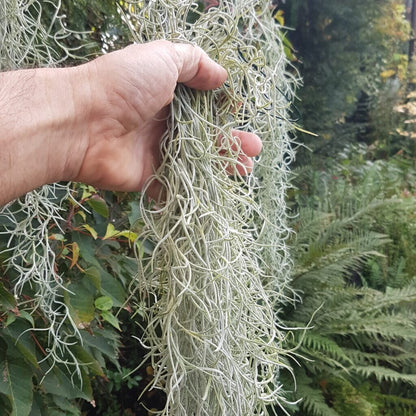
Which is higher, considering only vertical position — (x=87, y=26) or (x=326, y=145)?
(x=87, y=26)

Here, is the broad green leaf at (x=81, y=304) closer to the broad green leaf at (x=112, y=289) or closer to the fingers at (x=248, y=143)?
the broad green leaf at (x=112, y=289)

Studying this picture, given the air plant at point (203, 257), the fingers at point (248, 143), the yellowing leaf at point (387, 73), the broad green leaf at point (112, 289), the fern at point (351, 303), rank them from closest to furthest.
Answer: the air plant at point (203, 257)
the fingers at point (248, 143)
the broad green leaf at point (112, 289)
the fern at point (351, 303)
the yellowing leaf at point (387, 73)

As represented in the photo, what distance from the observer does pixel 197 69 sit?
66 centimetres

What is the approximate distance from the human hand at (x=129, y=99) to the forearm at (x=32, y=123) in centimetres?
3

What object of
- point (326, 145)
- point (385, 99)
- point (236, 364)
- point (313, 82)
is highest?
point (236, 364)

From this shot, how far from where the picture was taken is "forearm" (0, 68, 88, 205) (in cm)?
64

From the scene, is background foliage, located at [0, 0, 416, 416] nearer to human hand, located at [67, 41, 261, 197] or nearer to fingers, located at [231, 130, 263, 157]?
human hand, located at [67, 41, 261, 197]

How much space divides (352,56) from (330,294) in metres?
1.44

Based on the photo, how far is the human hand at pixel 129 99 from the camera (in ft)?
2.14

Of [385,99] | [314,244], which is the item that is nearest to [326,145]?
[314,244]

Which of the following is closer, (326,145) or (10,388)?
(10,388)

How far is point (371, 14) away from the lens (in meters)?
2.68

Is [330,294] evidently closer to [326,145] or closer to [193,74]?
[326,145]

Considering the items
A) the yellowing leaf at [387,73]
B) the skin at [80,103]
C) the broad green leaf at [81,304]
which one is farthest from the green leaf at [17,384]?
the yellowing leaf at [387,73]
